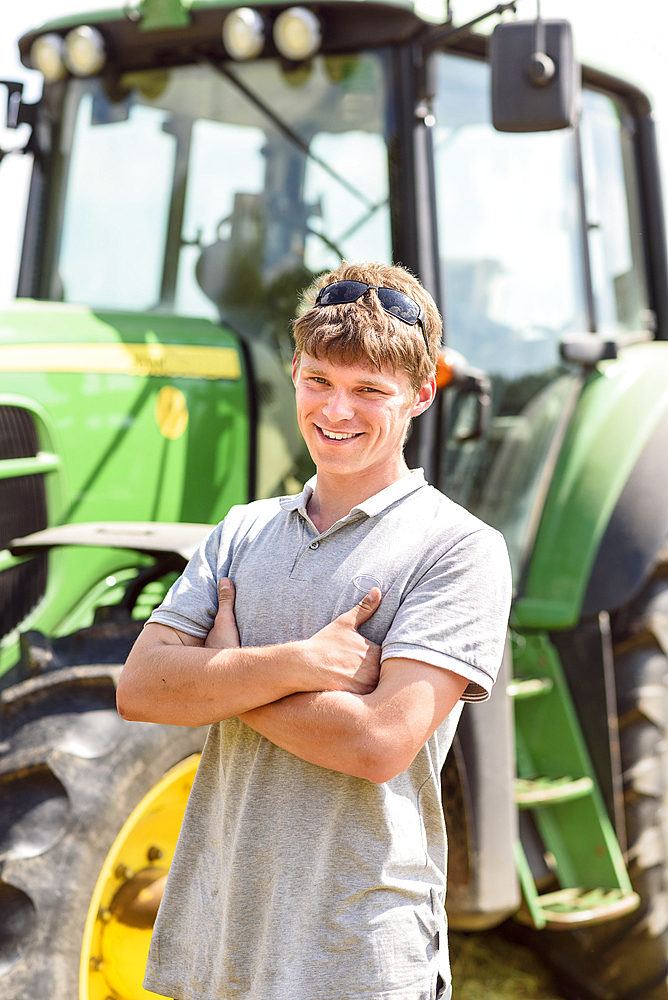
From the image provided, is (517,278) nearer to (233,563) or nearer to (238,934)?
(233,563)

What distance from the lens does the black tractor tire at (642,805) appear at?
3.01 m

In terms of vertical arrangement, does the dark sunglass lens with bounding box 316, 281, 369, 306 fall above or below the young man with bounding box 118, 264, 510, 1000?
above

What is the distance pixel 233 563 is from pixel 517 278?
197 cm

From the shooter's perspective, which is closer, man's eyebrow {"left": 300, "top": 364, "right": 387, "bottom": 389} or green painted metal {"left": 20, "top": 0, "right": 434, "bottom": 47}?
man's eyebrow {"left": 300, "top": 364, "right": 387, "bottom": 389}

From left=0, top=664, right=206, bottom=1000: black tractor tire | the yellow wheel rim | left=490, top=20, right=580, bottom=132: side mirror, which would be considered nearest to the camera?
left=0, top=664, right=206, bottom=1000: black tractor tire

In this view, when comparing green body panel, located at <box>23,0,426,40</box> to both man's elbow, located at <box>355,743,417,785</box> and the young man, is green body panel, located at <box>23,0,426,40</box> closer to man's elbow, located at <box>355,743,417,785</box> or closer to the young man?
the young man

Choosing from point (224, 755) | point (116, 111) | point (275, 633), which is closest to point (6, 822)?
point (224, 755)

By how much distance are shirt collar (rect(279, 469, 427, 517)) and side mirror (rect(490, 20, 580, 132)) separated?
45.9 inches

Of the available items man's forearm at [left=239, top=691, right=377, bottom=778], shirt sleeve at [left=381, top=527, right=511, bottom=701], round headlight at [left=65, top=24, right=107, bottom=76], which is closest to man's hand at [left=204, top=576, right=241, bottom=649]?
→ man's forearm at [left=239, top=691, right=377, bottom=778]

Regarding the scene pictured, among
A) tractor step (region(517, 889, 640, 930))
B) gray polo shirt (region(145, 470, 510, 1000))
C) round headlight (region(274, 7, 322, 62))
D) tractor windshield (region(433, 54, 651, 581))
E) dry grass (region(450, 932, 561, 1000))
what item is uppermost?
round headlight (region(274, 7, 322, 62))

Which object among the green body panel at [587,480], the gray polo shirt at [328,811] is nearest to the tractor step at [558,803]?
the green body panel at [587,480]

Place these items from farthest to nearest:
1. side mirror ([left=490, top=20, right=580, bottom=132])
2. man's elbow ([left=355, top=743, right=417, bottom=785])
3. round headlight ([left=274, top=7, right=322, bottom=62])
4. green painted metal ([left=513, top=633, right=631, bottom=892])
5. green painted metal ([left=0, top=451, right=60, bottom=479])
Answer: green painted metal ([left=513, top=633, right=631, bottom=892]) < round headlight ([left=274, top=7, right=322, bottom=62]) < green painted metal ([left=0, top=451, right=60, bottom=479]) < side mirror ([left=490, top=20, right=580, bottom=132]) < man's elbow ([left=355, top=743, right=417, bottom=785])

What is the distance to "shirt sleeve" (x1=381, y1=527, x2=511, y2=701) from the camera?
127 centimetres

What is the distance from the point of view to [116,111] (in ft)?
10.2
